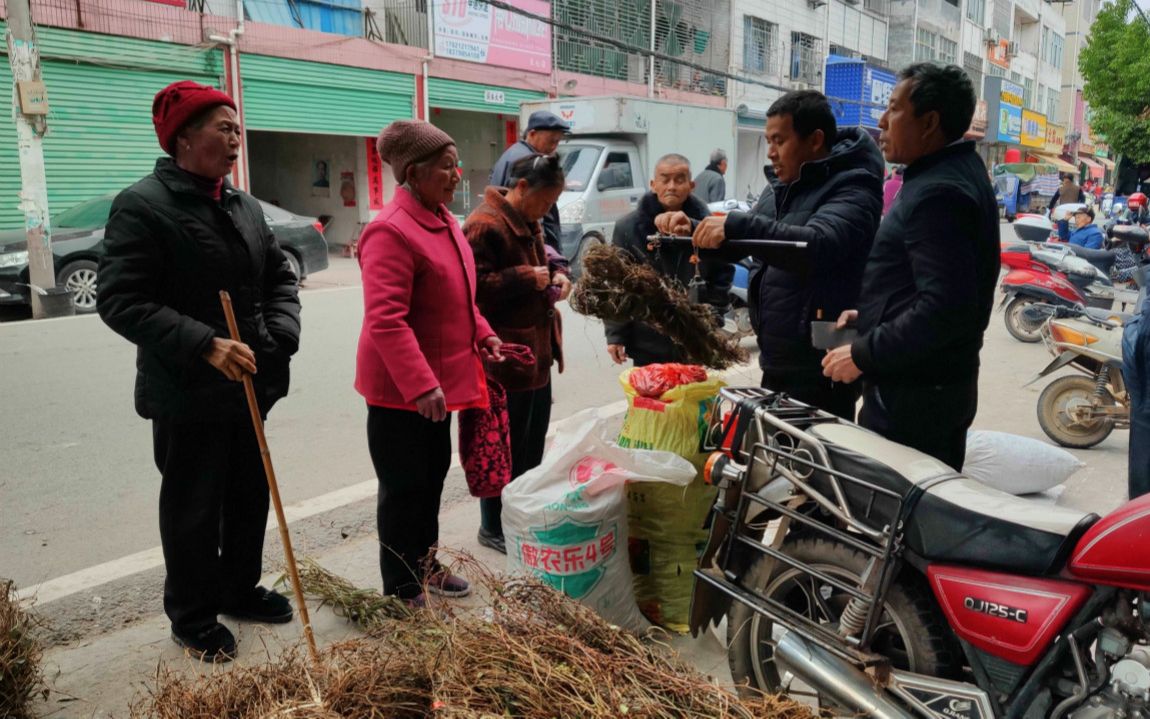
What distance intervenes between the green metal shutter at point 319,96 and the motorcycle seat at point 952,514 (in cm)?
1496

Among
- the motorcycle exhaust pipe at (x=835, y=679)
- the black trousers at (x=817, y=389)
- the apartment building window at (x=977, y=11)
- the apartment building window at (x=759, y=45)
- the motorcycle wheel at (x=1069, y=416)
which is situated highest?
the apartment building window at (x=977, y=11)

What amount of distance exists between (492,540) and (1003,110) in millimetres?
45368

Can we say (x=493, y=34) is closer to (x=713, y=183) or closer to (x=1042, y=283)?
(x=713, y=183)

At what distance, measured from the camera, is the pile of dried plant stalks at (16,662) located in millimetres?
2332

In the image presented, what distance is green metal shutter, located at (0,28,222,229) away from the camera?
13.2 metres

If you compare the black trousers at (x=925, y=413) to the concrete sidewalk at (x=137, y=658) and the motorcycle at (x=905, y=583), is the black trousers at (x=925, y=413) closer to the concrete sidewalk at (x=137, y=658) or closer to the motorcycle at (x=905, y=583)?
the motorcycle at (x=905, y=583)

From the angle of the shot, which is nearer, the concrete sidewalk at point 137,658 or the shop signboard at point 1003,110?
the concrete sidewalk at point 137,658

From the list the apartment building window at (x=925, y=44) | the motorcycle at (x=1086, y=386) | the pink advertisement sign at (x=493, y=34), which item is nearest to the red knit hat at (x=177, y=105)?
the motorcycle at (x=1086, y=386)

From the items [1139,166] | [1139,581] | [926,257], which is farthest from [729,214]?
[1139,166]

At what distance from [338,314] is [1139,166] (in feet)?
66.3

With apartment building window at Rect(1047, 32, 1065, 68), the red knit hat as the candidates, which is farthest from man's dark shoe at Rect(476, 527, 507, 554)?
apartment building window at Rect(1047, 32, 1065, 68)

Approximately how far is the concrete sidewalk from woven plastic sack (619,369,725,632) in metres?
0.17

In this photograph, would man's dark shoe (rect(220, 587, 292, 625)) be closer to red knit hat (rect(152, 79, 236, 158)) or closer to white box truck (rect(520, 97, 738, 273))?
red knit hat (rect(152, 79, 236, 158))

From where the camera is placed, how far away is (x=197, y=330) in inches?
107
